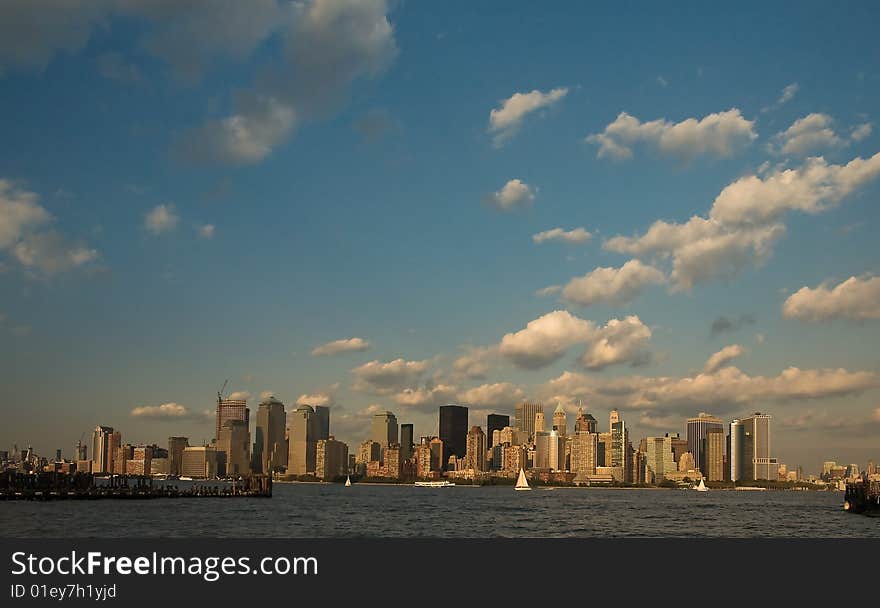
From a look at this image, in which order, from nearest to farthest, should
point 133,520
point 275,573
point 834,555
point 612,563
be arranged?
point 275,573, point 612,563, point 834,555, point 133,520

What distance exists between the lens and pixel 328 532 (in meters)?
120

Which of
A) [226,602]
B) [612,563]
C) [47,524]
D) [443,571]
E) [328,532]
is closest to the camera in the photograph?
[226,602]

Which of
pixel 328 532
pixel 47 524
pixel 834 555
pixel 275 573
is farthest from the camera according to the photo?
pixel 47 524

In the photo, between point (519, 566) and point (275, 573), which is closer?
point (275, 573)

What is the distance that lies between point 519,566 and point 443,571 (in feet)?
21.6

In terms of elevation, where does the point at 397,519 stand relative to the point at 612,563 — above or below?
below

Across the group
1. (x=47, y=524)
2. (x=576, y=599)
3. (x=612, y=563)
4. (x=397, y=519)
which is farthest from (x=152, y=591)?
(x=397, y=519)

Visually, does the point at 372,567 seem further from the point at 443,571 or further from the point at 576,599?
the point at 576,599

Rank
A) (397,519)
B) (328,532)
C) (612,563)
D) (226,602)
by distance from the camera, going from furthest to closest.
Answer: (397,519), (328,532), (612,563), (226,602)

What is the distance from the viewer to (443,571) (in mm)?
51406

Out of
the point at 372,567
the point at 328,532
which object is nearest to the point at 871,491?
the point at 328,532

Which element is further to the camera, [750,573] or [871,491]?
[871,491]

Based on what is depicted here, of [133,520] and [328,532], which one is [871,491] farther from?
[133,520]

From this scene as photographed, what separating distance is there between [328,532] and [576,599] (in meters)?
80.8
